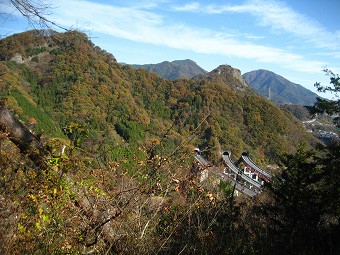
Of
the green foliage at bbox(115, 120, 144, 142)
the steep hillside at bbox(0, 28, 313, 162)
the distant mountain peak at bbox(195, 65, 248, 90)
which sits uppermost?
the distant mountain peak at bbox(195, 65, 248, 90)

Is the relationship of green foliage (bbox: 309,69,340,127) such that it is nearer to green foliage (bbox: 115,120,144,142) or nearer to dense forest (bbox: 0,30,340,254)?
dense forest (bbox: 0,30,340,254)

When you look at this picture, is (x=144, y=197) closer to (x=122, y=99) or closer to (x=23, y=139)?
(x=23, y=139)

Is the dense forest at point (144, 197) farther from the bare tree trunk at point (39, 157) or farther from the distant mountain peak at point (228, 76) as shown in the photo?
the distant mountain peak at point (228, 76)

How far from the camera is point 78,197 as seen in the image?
227 cm

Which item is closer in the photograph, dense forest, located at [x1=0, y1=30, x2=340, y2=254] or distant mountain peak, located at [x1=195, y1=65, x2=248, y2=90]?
dense forest, located at [x1=0, y1=30, x2=340, y2=254]

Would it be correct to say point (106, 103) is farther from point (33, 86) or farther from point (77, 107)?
point (33, 86)

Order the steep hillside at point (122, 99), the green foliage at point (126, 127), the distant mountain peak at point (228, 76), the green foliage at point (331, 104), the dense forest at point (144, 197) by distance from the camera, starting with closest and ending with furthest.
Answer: the dense forest at point (144, 197) → the green foliage at point (331, 104) → the green foliage at point (126, 127) → the steep hillside at point (122, 99) → the distant mountain peak at point (228, 76)

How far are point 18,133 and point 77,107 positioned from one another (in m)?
55.6

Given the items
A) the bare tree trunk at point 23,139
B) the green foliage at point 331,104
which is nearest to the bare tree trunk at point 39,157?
the bare tree trunk at point 23,139

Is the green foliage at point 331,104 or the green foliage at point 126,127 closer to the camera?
the green foliage at point 331,104

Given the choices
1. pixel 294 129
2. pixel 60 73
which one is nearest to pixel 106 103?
pixel 60 73

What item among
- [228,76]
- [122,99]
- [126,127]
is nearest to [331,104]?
[126,127]

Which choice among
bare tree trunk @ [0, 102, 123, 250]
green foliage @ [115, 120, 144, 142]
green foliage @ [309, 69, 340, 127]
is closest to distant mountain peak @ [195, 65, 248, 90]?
green foliage @ [115, 120, 144, 142]

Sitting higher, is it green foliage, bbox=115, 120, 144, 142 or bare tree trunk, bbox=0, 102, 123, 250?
bare tree trunk, bbox=0, 102, 123, 250
